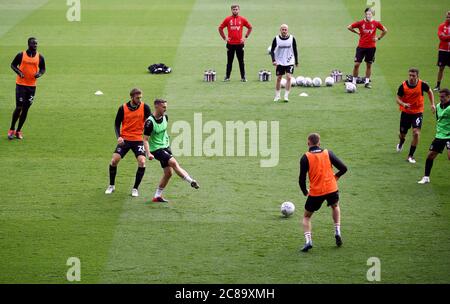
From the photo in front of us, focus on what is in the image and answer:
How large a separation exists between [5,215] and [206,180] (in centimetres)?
469

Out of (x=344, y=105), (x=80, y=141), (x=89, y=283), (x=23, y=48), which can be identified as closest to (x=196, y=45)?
(x=23, y=48)

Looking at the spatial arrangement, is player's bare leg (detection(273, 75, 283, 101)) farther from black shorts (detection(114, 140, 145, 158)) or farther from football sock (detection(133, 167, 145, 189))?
football sock (detection(133, 167, 145, 189))

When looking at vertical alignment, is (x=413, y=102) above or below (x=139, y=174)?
above

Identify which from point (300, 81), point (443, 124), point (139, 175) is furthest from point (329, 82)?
point (139, 175)

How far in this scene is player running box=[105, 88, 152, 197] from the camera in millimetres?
18141

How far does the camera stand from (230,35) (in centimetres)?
2883

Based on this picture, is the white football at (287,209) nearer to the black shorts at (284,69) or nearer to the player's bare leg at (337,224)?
the player's bare leg at (337,224)

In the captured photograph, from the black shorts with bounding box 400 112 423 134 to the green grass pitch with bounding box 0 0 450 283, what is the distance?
2.76ft

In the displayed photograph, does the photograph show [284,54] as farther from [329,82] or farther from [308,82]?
[329,82]

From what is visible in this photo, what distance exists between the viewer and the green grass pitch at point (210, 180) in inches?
587

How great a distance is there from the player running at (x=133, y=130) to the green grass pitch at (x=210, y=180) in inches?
27.3

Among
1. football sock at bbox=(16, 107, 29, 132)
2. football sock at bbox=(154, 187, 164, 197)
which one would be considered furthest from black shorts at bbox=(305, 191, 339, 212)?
football sock at bbox=(16, 107, 29, 132)

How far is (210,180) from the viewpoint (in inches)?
773

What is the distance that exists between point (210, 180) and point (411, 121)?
17.0 feet
